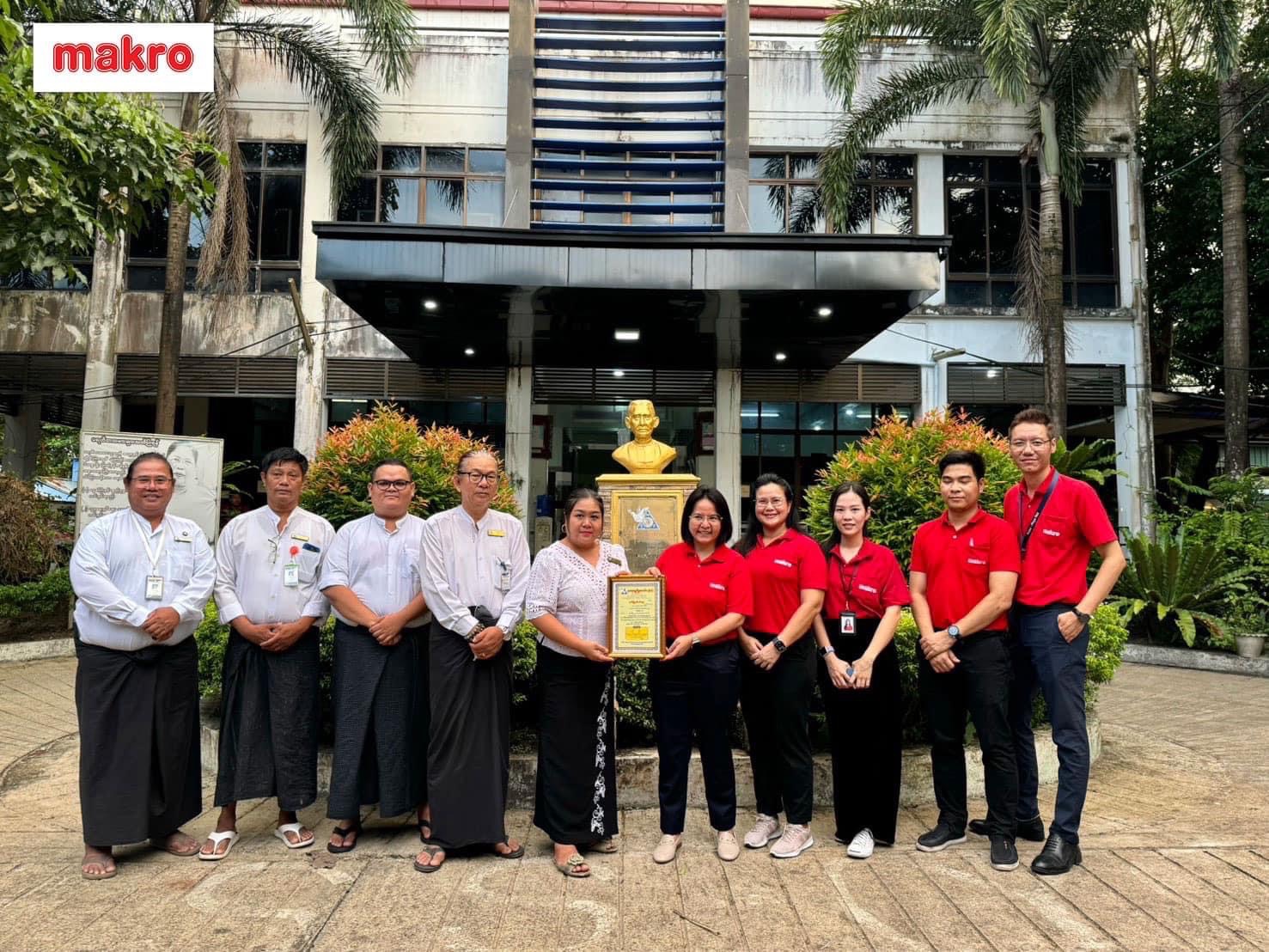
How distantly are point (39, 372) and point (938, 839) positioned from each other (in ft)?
57.1

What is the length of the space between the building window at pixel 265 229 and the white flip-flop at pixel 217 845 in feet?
42.8

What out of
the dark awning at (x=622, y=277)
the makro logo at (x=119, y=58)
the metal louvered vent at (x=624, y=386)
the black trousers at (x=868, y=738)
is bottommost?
the black trousers at (x=868, y=738)

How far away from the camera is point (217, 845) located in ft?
13.0

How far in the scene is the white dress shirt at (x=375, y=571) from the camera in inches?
161

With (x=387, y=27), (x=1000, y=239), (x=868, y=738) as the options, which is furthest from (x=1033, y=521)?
(x=1000, y=239)

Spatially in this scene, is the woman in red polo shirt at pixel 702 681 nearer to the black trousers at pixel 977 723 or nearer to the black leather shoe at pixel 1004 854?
the black trousers at pixel 977 723

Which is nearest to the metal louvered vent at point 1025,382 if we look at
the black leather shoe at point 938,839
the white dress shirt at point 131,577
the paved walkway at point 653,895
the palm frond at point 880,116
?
the palm frond at point 880,116

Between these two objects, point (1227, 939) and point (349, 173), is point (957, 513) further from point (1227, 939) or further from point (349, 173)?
point (349, 173)

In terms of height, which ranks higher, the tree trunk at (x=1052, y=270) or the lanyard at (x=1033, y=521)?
the tree trunk at (x=1052, y=270)

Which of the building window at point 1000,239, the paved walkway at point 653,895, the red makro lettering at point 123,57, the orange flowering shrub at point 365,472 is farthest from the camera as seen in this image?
the building window at point 1000,239

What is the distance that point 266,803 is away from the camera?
4.85 metres

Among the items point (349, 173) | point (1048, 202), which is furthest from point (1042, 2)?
point (349, 173)

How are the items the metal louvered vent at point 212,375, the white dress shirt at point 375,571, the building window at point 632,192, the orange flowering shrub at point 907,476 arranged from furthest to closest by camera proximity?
the metal louvered vent at point 212,375
the building window at point 632,192
the orange flowering shrub at point 907,476
the white dress shirt at point 375,571

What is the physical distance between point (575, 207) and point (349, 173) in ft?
15.7
